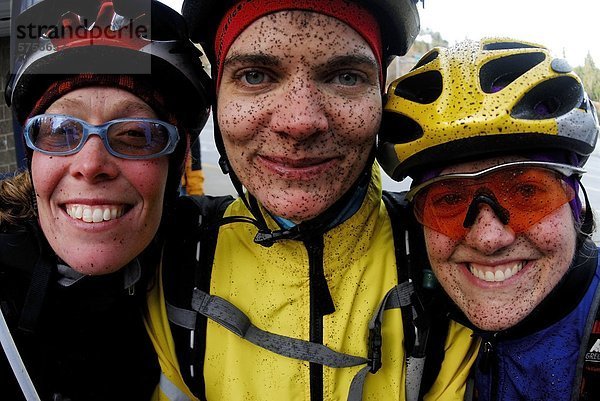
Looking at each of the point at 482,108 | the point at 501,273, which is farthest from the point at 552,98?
the point at 501,273

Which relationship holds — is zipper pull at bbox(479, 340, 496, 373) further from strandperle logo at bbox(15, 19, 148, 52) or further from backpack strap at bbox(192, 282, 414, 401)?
strandperle logo at bbox(15, 19, 148, 52)

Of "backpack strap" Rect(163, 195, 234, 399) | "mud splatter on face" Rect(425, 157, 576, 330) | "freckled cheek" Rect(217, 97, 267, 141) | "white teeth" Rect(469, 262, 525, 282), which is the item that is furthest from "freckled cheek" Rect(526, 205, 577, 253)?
"backpack strap" Rect(163, 195, 234, 399)

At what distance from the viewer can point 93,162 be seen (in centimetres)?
183

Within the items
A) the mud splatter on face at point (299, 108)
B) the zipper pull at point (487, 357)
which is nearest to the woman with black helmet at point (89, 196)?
the mud splatter on face at point (299, 108)

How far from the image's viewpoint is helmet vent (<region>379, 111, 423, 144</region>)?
6.73 ft

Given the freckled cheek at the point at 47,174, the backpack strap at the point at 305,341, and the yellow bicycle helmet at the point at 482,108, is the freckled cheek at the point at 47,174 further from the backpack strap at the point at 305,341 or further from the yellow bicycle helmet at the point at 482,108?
the yellow bicycle helmet at the point at 482,108

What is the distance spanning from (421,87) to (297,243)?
2.80 feet

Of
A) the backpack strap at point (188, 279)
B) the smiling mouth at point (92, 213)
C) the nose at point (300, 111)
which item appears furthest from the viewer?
the backpack strap at point (188, 279)

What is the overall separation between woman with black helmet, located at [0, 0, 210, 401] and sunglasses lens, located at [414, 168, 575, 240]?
112 cm

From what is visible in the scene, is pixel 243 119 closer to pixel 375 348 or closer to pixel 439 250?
pixel 439 250

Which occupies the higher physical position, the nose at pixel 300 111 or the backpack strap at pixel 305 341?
the nose at pixel 300 111

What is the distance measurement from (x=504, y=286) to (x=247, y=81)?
121cm

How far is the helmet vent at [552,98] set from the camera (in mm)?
1967

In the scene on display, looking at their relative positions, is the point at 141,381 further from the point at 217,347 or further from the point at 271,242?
the point at 271,242
